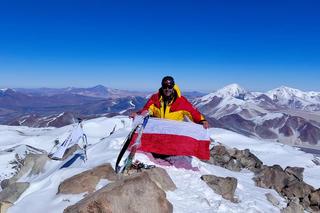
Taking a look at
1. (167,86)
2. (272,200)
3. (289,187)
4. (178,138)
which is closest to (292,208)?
(272,200)

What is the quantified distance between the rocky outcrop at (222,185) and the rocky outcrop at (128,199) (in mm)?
3562

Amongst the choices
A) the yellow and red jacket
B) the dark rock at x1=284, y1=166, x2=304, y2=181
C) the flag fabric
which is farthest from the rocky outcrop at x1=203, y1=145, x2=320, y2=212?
the yellow and red jacket

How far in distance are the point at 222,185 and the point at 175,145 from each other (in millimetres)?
2640

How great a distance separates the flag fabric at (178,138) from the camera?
1597 cm

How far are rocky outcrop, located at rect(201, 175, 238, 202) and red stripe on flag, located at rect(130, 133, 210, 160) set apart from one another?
1.14 metres

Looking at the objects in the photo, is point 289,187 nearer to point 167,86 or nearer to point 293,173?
point 293,173

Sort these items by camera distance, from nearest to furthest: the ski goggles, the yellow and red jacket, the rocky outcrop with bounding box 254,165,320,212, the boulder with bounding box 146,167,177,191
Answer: the boulder with bounding box 146,167,177,191 → the ski goggles → the yellow and red jacket → the rocky outcrop with bounding box 254,165,320,212

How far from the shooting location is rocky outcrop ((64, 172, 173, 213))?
10.1m

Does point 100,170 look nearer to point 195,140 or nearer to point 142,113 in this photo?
point 142,113

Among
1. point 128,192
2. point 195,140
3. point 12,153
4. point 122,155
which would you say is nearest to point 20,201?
point 122,155

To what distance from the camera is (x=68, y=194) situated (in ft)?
41.4

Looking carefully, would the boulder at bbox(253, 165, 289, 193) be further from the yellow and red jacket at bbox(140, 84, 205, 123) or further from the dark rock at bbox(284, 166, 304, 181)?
the yellow and red jacket at bbox(140, 84, 205, 123)

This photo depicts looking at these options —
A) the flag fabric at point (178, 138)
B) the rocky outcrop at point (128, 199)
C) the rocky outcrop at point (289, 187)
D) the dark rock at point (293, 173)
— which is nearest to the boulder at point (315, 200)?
the rocky outcrop at point (289, 187)

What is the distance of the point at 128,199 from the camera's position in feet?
34.7
